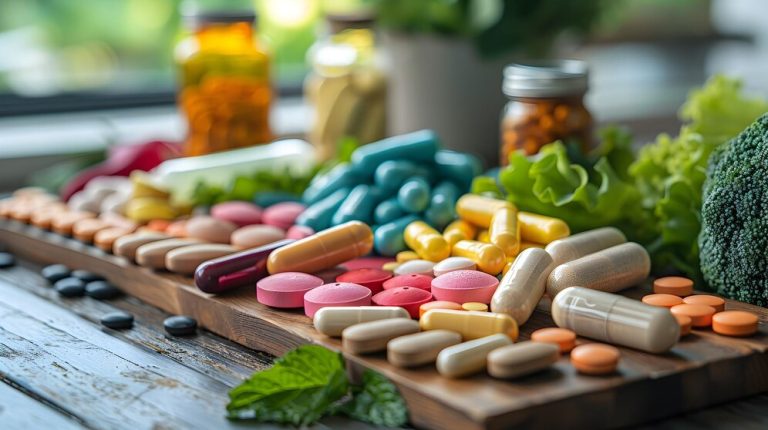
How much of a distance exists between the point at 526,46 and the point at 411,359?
114cm

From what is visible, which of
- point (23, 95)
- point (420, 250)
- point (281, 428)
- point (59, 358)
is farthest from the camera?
point (23, 95)

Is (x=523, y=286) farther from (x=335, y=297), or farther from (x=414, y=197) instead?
(x=414, y=197)

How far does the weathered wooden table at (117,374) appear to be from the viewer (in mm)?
869

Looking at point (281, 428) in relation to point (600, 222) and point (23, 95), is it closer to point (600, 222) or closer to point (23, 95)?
point (600, 222)

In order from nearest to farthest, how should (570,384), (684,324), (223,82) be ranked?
(570,384) < (684,324) < (223,82)

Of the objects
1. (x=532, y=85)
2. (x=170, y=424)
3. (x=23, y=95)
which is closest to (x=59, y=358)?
(x=170, y=424)

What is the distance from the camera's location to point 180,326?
3.67ft

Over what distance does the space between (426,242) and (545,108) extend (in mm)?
349

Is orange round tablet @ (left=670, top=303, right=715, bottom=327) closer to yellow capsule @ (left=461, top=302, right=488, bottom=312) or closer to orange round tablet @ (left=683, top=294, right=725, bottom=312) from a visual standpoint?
orange round tablet @ (left=683, top=294, right=725, bottom=312)

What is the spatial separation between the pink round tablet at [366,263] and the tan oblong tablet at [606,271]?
256 millimetres

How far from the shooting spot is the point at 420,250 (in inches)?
47.5

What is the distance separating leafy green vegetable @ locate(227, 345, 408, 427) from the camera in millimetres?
854

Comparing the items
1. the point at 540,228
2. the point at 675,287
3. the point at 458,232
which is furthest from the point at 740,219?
the point at 458,232

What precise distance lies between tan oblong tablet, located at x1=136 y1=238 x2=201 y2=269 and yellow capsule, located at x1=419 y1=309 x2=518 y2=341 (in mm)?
452
